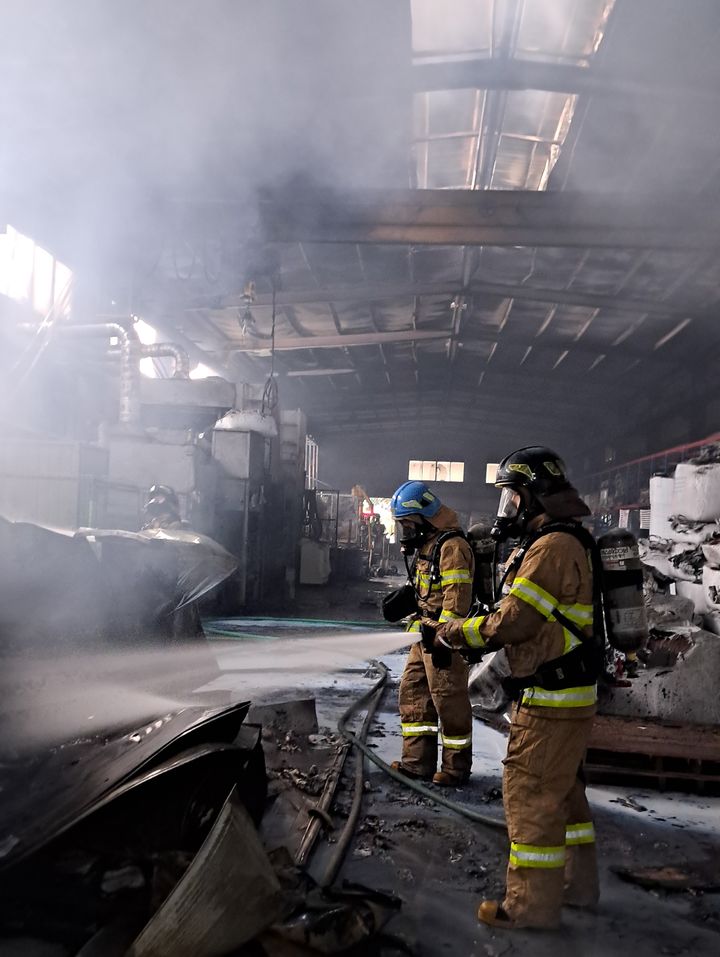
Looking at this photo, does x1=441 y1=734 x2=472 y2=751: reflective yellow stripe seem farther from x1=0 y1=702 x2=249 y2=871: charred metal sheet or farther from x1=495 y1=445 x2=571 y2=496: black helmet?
x1=495 y1=445 x2=571 y2=496: black helmet

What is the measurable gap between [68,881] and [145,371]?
14.4 metres

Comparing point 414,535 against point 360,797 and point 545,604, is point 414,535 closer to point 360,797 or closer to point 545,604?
point 360,797

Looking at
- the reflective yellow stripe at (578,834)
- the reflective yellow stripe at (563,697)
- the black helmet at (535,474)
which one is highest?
the black helmet at (535,474)

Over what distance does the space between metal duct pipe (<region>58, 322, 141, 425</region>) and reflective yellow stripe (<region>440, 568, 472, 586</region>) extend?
7.36 meters

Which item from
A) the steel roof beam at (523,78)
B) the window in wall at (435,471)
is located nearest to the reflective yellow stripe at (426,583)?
the steel roof beam at (523,78)

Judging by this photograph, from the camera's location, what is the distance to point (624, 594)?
256 cm

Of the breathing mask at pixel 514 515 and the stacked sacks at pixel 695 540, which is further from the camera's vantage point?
the stacked sacks at pixel 695 540

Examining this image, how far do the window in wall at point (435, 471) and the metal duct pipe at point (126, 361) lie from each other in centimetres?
1511

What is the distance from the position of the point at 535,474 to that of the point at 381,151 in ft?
15.7

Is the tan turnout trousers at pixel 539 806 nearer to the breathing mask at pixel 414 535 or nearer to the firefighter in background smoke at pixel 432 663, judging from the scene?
the firefighter in background smoke at pixel 432 663

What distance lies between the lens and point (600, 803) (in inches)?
150

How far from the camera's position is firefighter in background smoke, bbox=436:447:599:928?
246 centimetres

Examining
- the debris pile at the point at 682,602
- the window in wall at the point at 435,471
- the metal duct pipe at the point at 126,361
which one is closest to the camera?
the debris pile at the point at 682,602

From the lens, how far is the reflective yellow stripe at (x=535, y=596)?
8.14 ft
